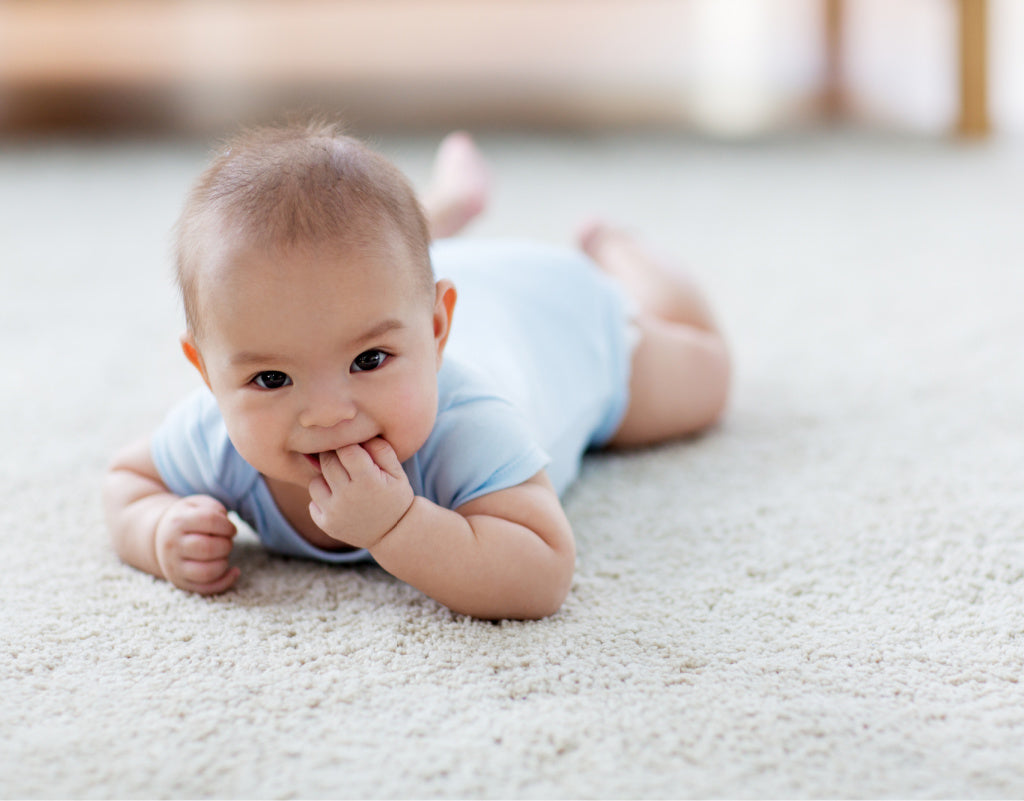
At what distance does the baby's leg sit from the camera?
0.99 m

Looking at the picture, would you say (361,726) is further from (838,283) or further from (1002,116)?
(1002,116)

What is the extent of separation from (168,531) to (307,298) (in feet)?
0.68

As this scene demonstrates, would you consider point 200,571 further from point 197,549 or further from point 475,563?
point 475,563

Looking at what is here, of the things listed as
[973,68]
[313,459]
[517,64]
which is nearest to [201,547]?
[313,459]

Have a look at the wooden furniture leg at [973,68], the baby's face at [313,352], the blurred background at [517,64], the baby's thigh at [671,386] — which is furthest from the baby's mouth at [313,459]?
the wooden furniture leg at [973,68]

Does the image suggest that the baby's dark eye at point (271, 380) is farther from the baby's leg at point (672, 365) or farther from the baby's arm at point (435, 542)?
the baby's leg at point (672, 365)

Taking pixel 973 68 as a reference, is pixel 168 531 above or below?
below

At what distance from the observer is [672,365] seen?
1.02 m

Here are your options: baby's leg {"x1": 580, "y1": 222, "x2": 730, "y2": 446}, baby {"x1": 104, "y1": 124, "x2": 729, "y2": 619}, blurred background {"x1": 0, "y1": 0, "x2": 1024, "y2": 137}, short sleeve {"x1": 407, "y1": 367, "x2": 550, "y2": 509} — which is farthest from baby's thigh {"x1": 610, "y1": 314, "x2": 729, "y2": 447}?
blurred background {"x1": 0, "y1": 0, "x2": 1024, "y2": 137}

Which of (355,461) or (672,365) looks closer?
(355,461)

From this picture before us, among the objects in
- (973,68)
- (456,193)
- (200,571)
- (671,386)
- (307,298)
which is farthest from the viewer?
(973,68)

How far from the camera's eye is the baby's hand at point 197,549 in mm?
716

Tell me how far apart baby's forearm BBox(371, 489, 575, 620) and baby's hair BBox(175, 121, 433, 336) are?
14 cm

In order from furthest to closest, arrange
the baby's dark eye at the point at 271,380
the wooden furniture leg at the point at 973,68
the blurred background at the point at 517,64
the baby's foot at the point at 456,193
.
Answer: the blurred background at the point at 517,64 < the wooden furniture leg at the point at 973,68 < the baby's foot at the point at 456,193 < the baby's dark eye at the point at 271,380
